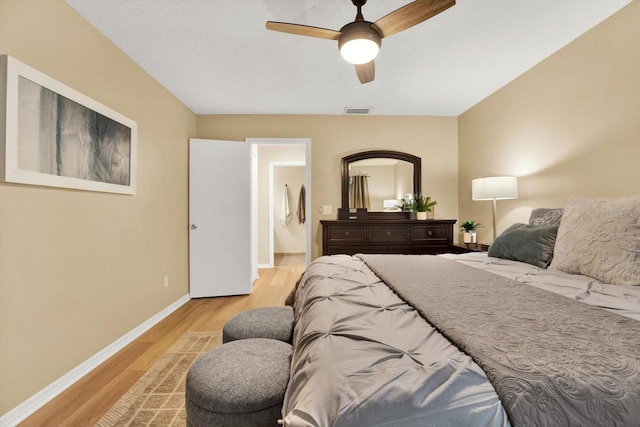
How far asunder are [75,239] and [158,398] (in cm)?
118

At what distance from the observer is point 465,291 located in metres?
1.32

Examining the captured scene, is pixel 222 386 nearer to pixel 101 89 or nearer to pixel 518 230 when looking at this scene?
pixel 518 230

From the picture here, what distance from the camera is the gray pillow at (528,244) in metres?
1.97

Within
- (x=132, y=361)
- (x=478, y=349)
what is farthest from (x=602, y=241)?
(x=132, y=361)

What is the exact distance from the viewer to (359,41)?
1845 millimetres

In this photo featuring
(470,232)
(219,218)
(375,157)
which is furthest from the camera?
(375,157)

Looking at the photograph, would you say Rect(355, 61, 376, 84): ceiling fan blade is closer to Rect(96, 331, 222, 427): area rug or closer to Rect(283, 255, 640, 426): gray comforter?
Rect(283, 255, 640, 426): gray comforter

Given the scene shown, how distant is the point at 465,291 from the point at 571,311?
1.17 ft

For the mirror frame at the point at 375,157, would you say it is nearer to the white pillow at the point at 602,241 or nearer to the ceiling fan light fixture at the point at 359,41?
the ceiling fan light fixture at the point at 359,41

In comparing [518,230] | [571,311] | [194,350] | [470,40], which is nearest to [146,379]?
[194,350]

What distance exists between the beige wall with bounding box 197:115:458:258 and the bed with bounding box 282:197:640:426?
9.24ft

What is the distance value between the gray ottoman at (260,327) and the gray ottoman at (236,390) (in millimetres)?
410

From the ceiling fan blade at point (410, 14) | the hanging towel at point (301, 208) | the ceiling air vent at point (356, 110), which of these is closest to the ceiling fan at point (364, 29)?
the ceiling fan blade at point (410, 14)

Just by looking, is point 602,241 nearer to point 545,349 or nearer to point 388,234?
point 545,349
